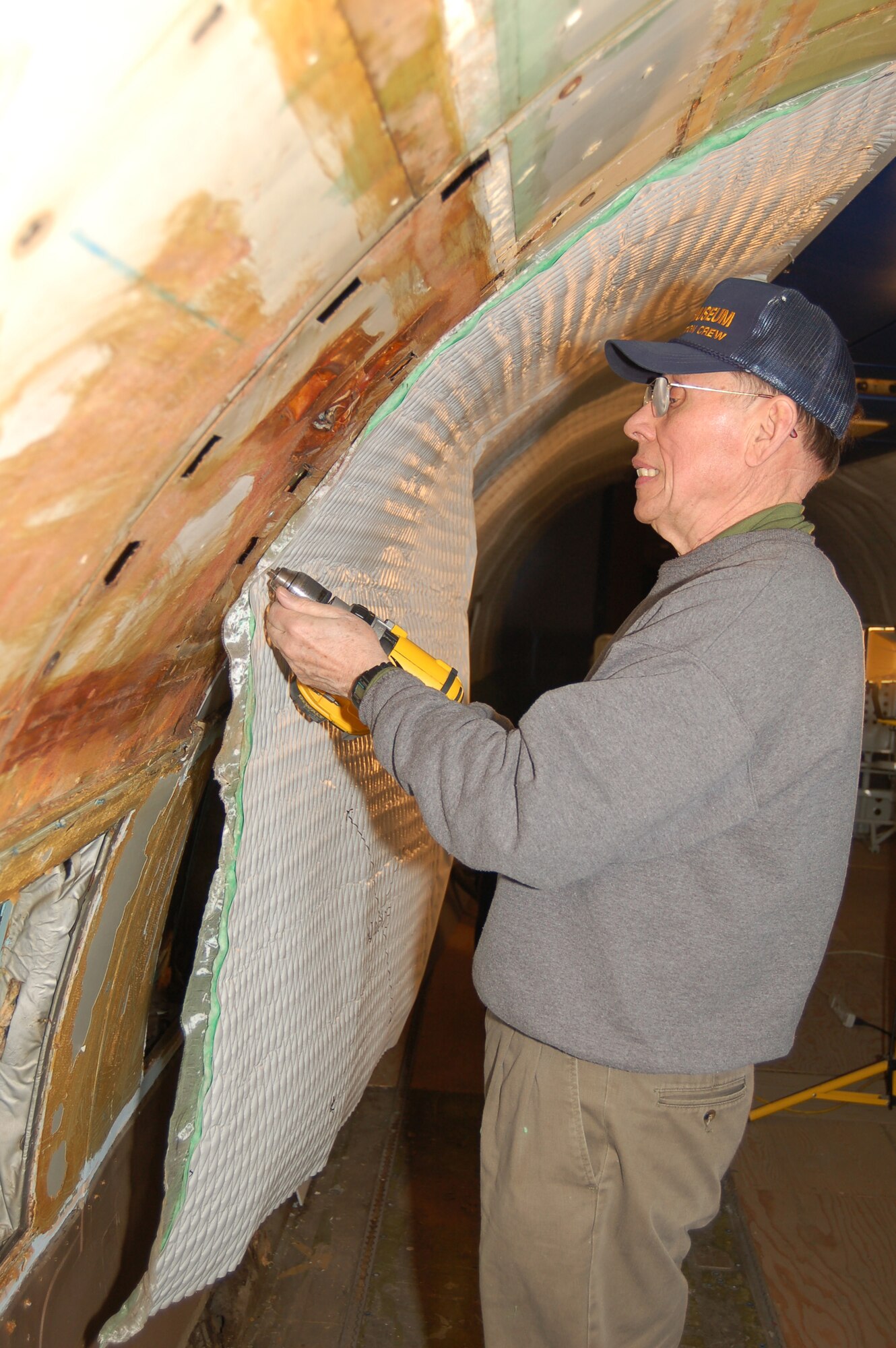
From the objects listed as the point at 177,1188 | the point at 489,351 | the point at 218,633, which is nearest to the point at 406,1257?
the point at 177,1188

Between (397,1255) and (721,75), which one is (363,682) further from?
(397,1255)

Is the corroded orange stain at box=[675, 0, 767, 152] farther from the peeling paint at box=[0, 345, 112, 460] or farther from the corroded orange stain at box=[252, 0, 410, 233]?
the peeling paint at box=[0, 345, 112, 460]

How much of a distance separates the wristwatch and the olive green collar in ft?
1.96

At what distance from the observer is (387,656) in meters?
1.41

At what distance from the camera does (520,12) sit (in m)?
0.74

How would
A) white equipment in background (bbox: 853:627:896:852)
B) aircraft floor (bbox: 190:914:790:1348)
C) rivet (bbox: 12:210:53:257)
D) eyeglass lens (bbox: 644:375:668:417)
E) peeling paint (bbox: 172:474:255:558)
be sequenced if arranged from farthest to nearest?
white equipment in background (bbox: 853:627:896:852) → aircraft floor (bbox: 190:914:790:1348) → eyeglass lens (bbox: 644:375:668:417) → peeling paint (bbox: 172:474:255:558) → rivet (bbox: 12:210:53:257)

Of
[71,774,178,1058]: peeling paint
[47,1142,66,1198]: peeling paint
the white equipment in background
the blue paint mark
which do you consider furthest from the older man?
the white equipment in background

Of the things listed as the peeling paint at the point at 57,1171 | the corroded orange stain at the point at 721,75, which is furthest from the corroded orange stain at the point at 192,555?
the peeling paint at the point at 57,1171

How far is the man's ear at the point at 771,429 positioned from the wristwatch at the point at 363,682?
679 millimetres

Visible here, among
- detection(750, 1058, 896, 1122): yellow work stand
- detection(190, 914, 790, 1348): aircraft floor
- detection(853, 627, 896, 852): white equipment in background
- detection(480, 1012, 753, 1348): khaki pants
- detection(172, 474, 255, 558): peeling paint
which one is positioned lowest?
detection(853, 627, 896, 852): white equipment in background

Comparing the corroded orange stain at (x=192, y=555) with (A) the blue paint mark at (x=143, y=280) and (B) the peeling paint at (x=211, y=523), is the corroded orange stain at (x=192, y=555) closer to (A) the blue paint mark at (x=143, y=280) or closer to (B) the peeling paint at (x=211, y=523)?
(B) the peeling paint at (x=211, y=523)

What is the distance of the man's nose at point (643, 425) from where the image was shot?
62.7 inches

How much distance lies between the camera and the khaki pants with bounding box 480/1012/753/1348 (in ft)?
4.95

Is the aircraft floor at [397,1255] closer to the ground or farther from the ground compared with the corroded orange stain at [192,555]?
closer to the ground
